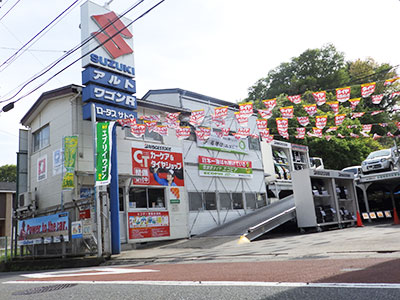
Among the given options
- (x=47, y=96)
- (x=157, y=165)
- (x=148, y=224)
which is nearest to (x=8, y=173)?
(x=47, y=96)

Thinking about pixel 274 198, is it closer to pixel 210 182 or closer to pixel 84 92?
pixel 210 182

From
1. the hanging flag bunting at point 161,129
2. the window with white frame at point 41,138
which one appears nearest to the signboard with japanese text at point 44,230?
the window with white frame at point 41,138

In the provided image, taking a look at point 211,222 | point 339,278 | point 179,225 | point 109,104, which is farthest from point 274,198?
point 339,278

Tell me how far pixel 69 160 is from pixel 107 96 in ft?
11.9

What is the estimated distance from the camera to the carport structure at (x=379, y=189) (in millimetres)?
20891

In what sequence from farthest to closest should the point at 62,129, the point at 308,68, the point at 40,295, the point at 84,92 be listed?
the point at 308,68 < the point at 62,129 < the point at 84,92 < the point at 40,295

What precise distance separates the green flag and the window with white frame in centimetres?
420

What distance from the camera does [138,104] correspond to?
19.2 metres

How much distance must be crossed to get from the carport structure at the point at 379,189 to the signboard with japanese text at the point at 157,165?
39.7ft

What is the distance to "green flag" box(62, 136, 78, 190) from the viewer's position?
15.2 metres

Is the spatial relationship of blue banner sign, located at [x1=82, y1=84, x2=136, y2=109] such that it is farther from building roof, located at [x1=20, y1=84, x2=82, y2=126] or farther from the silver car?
the silver car

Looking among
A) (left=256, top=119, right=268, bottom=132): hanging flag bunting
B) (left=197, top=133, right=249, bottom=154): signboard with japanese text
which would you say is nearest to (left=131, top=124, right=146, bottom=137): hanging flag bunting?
(left=197, top=133, right=249, bottom=154): signboard with japanese text

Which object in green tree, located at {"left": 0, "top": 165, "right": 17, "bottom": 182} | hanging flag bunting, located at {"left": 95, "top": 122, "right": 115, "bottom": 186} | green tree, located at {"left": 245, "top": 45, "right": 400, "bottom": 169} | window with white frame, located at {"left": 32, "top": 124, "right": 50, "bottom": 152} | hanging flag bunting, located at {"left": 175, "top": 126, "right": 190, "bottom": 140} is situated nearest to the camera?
hanging flag bunting, located at {"left": 95, "top": 122, "right": 115, "bottom": 186}

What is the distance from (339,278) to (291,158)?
26424mm
